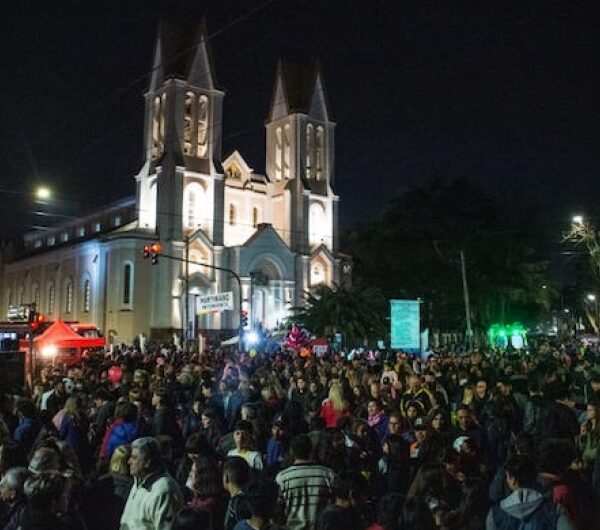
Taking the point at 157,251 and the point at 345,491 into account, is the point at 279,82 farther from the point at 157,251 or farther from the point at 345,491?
the point at 345,491

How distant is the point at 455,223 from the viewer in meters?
49.7

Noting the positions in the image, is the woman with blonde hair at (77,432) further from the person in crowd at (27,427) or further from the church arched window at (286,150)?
the church arched window at (286,150)

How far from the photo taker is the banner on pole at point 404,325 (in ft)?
75.8

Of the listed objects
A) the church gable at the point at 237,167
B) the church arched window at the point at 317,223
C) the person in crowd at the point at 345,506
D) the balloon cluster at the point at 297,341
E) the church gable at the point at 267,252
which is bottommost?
the person in crowd at the point at 345,506

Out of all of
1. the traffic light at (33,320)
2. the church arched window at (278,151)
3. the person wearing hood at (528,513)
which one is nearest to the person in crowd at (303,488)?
the person wearing hood at (528,513)

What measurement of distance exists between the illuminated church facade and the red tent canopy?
2241cm

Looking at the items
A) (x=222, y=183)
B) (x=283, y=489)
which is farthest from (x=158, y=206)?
(x=283, y=489)

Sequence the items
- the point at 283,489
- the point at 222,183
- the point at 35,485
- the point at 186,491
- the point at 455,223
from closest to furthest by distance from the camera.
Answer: the point at 35,485, the point at 283,489, the point at 186,491, the point at 455,223, the point at 222,183

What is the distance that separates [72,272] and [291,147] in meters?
22.3

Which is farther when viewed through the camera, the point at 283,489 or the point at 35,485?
the point at 283,489

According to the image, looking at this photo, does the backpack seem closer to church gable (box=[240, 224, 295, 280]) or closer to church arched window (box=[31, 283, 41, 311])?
church gable (box=[240, 224, 295, 280])

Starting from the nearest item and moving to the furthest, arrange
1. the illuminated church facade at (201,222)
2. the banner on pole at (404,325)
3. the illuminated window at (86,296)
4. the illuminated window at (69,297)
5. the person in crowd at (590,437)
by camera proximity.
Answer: the person in crowd at (590,437), the banner on pole at (404,325), the illuminated church facade at (201,222), the illuminated window at (86,296), the illuminated window at (69,297)

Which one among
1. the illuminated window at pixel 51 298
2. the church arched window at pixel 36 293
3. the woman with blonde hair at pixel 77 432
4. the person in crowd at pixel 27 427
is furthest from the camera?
the church arched window at pixel 36 293

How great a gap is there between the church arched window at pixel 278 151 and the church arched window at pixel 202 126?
27.5 feet
